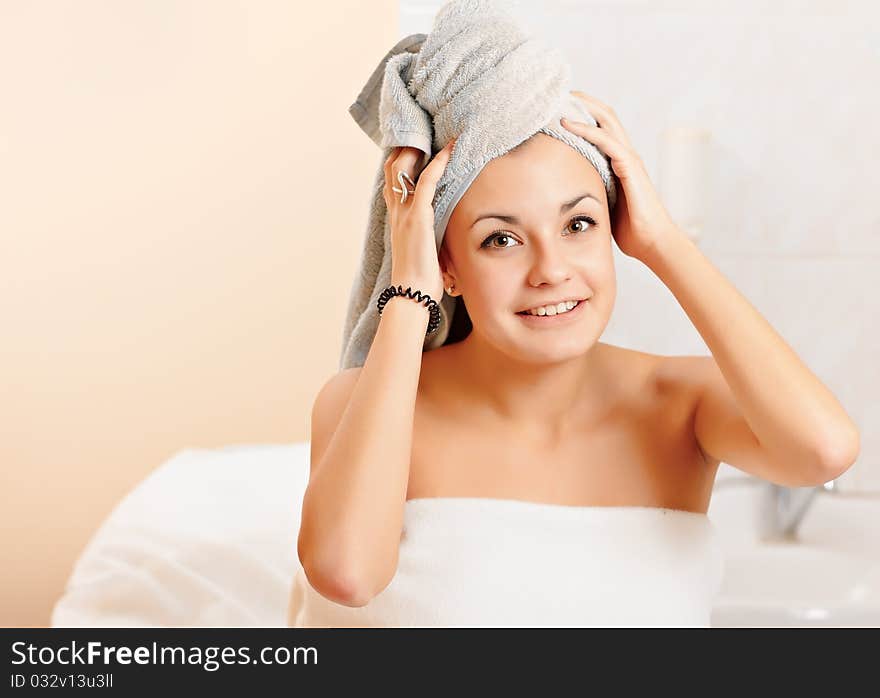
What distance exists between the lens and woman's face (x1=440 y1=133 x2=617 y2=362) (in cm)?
101

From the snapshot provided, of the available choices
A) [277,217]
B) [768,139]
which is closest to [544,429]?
[768,139]

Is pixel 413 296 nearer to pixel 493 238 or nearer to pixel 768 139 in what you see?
pixel 493 238

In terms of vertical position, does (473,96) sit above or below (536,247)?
above

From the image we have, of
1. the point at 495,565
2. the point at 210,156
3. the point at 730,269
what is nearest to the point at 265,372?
the point at 210,156

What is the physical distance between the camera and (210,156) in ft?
7.77

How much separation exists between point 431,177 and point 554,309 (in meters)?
0.17

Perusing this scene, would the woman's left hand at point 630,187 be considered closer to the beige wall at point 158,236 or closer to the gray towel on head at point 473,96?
the gray towel on head at point 473,96

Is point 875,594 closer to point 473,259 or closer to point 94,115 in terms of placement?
point 473,259

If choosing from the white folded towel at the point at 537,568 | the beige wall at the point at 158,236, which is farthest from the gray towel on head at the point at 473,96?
the beige wall at the point at 158,236

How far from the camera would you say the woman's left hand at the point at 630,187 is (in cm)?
104

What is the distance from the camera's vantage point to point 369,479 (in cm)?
98

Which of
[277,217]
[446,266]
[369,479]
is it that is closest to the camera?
[369,479]
